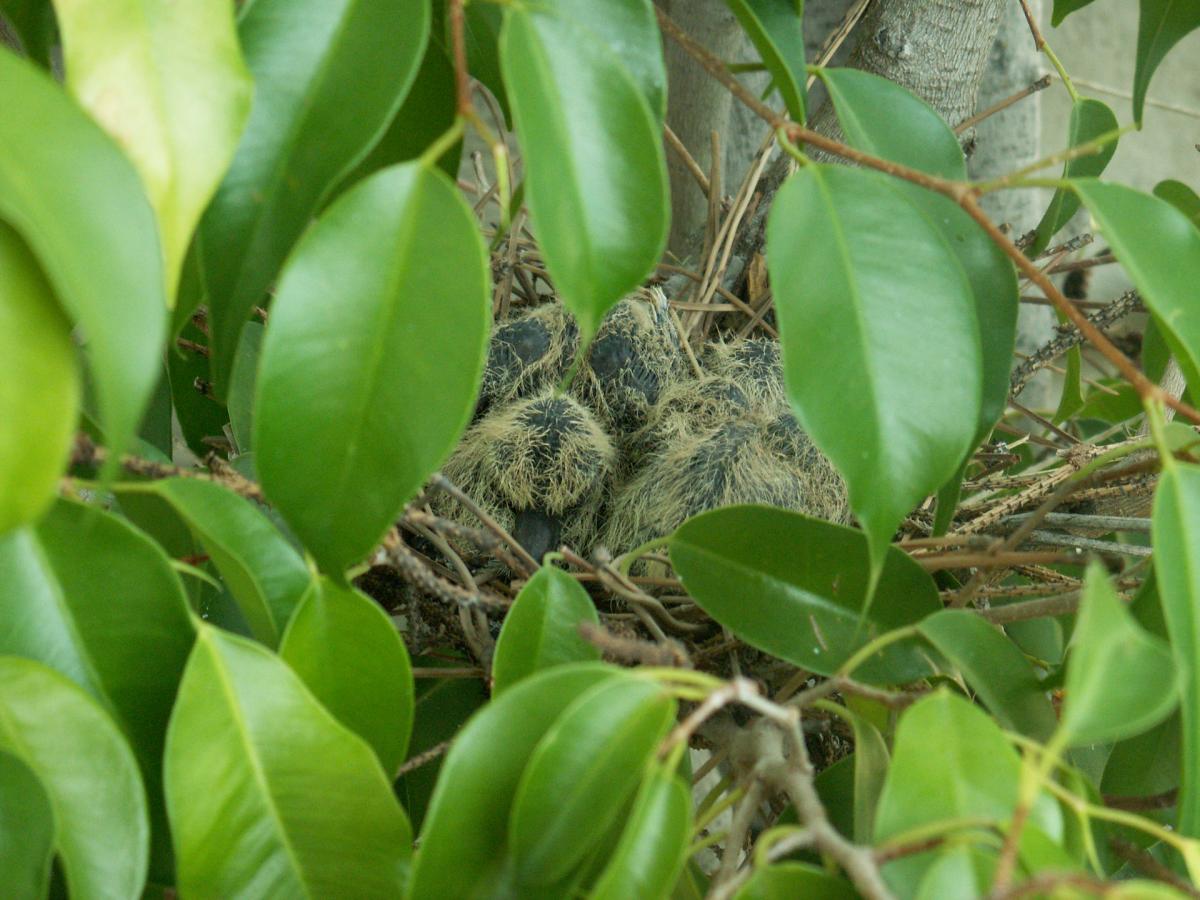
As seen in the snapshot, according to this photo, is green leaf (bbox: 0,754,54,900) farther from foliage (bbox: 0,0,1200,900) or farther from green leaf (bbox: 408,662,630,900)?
green leaf (bbox: 408,662,630,900)

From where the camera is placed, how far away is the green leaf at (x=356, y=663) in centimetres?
37

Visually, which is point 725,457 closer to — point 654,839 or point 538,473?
point 538,473

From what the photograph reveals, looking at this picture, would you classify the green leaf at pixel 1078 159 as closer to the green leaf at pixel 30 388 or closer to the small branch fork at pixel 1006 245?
the small branch fork at pixel 1006 245

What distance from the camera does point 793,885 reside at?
32cm

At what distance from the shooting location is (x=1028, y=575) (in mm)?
664

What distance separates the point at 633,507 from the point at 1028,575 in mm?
248

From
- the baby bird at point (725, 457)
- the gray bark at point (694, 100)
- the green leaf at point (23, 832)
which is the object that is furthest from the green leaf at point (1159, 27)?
the green leaf at point (23, 832)

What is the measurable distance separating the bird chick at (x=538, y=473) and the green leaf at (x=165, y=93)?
1.31ft

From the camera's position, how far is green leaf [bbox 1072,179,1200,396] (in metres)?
0.36

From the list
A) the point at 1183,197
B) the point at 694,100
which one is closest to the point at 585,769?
the point at 1183,197

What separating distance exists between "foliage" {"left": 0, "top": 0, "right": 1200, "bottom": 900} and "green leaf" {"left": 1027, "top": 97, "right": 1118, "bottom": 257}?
23cm

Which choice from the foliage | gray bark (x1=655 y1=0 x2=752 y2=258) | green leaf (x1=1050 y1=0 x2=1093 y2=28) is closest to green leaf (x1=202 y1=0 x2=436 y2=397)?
the foliage

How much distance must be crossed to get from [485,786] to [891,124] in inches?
12.9

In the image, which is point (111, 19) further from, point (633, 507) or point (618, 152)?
point (633, 507)
